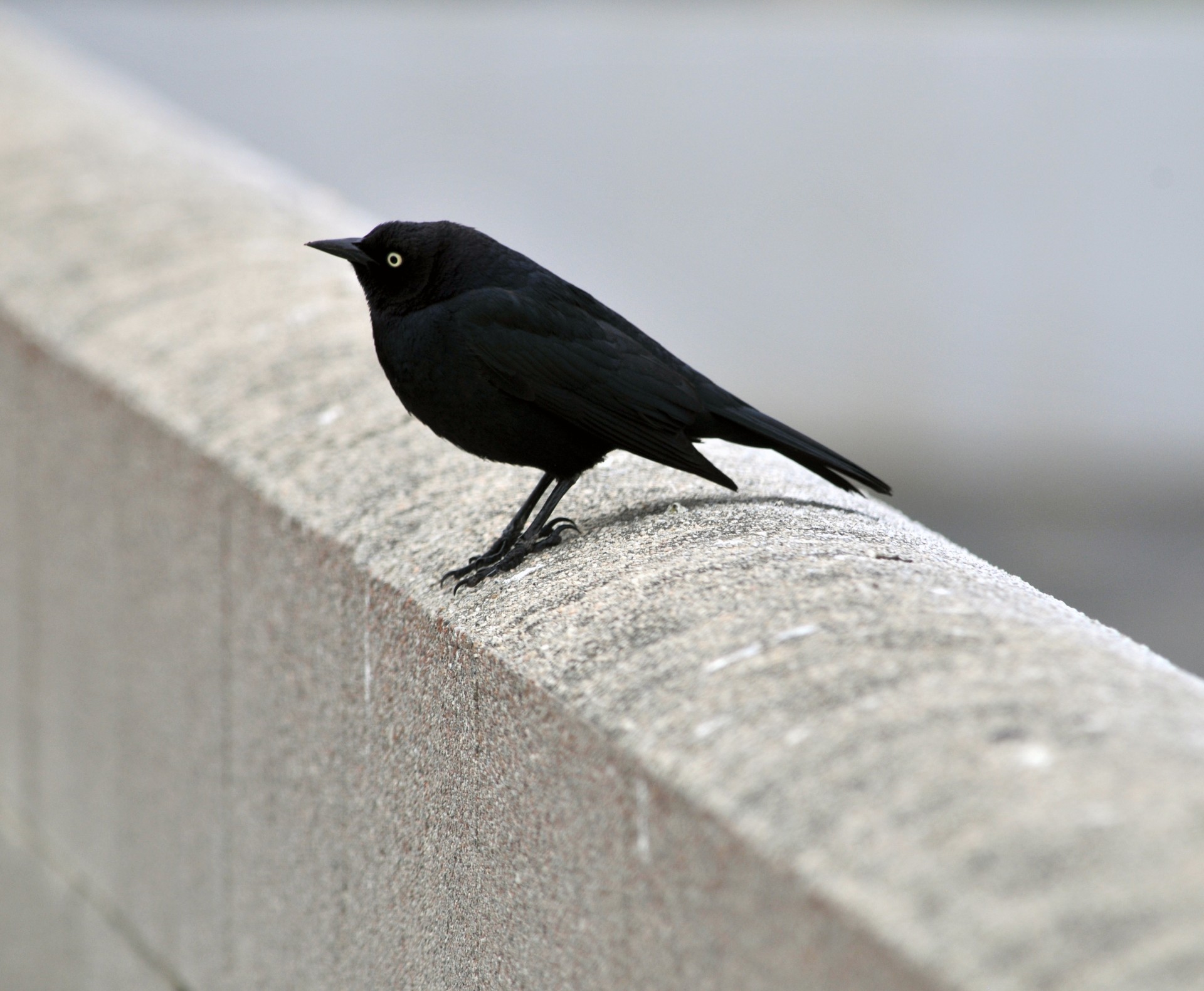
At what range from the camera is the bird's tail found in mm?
A: 2498

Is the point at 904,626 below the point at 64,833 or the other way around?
the other way around

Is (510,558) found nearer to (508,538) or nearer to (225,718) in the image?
(508,538)

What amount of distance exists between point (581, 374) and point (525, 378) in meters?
0.10

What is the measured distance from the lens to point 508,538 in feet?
7.95

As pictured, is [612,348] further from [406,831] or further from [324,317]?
[324,317]

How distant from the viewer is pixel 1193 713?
1.50 m

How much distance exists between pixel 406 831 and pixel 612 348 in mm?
880

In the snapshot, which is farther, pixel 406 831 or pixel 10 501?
pixel 10 501

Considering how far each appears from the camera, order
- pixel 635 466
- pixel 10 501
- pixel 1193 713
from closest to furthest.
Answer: pixel 1193 713 < pixel 635 466 < pixel 10 501

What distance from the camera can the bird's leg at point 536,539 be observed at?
89.6 inches

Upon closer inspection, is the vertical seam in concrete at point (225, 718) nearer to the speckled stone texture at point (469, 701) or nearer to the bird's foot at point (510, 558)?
the speckled stone texture at point (469, 701)

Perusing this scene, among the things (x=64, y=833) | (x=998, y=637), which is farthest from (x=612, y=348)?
(x=64, y=833)

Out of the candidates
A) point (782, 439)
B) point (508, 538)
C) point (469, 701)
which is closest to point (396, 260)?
point (508, 538)

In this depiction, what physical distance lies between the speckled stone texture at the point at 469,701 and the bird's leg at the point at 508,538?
6 centimetres
